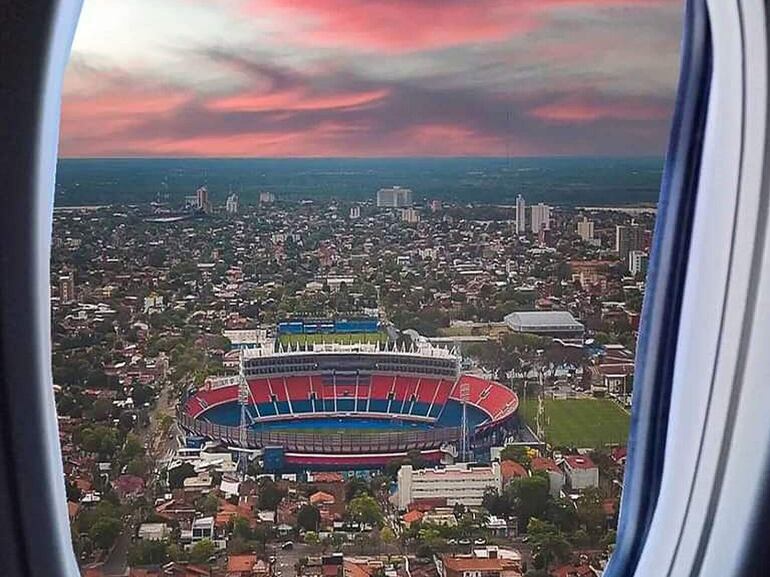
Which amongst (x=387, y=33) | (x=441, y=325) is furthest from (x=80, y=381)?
(x=387, y=33)

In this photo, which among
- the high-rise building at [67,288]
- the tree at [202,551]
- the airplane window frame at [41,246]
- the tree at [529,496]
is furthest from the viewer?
the tree at [529,496]

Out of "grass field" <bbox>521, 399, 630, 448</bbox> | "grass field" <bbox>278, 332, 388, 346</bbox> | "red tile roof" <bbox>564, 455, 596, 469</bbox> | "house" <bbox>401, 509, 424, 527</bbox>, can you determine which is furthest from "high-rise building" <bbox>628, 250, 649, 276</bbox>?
"house" <bbox>401, 509, 424, 527</bbox>

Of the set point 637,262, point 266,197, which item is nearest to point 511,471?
point 637,262

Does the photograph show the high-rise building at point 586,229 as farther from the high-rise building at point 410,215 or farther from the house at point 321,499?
the house at point 321,499

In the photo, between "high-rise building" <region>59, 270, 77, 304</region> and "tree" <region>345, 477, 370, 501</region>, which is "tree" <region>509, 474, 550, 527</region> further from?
"high-rise building" <region>59, 270, 77, 304</region>

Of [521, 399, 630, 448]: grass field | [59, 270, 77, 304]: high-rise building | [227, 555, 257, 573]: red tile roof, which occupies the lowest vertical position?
[227, 555, 257, 573]: red tile roof

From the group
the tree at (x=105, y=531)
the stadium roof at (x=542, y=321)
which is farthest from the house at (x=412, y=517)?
the tree at (x=105, y=531)

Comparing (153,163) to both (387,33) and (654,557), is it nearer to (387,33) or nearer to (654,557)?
(387,33)
